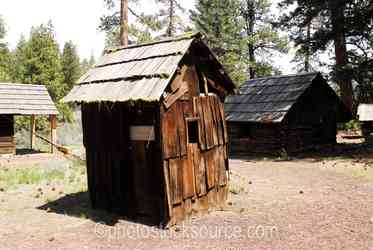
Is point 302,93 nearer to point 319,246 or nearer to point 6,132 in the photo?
point 319,246

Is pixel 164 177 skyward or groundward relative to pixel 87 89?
groundward

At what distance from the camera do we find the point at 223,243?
25.0ft

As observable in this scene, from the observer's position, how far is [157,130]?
8.59 m

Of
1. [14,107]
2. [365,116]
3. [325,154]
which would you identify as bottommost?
[325,154]

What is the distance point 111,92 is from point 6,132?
57.0 feet

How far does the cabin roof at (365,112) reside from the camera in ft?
86.3

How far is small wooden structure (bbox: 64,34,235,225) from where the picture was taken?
→ 865 centimetres

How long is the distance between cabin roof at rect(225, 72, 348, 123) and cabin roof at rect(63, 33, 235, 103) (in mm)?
10304

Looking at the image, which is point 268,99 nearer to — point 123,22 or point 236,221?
point 123,22

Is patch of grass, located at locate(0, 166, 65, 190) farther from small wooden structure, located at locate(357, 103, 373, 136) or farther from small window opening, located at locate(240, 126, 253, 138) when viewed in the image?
small wooden structure, located at locate(357, 103, 373, 136)

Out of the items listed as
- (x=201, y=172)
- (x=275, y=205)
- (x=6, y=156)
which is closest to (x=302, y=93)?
(x=275, y=205)

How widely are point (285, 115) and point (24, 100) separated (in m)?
16.5

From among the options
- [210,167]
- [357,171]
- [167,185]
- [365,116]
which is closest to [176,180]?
[167,185]

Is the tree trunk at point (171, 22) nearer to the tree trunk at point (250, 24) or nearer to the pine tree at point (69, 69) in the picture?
the tree trunk at point (250, 24)
